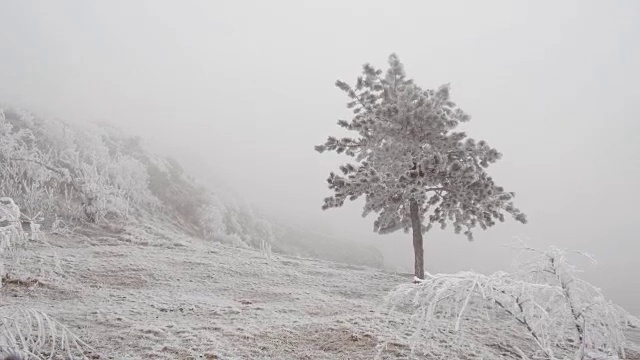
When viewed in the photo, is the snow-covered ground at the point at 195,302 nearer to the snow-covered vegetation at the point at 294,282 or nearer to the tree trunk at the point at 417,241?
the snow-covered vegetation at the point at 294,282

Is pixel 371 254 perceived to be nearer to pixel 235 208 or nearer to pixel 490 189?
pixel 235 208

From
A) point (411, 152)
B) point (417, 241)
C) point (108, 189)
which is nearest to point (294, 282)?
point (417, 241)

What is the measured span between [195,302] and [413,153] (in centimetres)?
869

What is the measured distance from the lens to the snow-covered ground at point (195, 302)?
8203mm

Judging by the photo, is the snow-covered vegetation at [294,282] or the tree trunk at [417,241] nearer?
the snow-covered vegetation at [294,282]

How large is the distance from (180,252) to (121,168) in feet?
42.9

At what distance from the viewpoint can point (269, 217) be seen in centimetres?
4947

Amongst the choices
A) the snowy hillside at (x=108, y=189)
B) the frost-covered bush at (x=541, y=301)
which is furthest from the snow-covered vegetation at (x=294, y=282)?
the snowy hillside at (x=108, y=189)

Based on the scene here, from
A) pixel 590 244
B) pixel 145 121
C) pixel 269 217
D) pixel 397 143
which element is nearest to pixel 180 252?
pixel 397 143

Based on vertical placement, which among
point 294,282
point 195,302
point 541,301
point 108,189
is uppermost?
point 108,189

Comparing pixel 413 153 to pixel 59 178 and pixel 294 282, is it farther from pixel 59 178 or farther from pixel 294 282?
pixel 59 178

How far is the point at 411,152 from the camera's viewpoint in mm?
15094

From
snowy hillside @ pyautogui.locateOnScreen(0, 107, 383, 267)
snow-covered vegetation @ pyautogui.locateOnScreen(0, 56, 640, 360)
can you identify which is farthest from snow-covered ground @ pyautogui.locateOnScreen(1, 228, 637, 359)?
snowy hillside @ pyautogui.locateOnScreen(0, 107, 383, 267)

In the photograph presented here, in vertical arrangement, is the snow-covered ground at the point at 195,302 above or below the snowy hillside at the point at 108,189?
below
